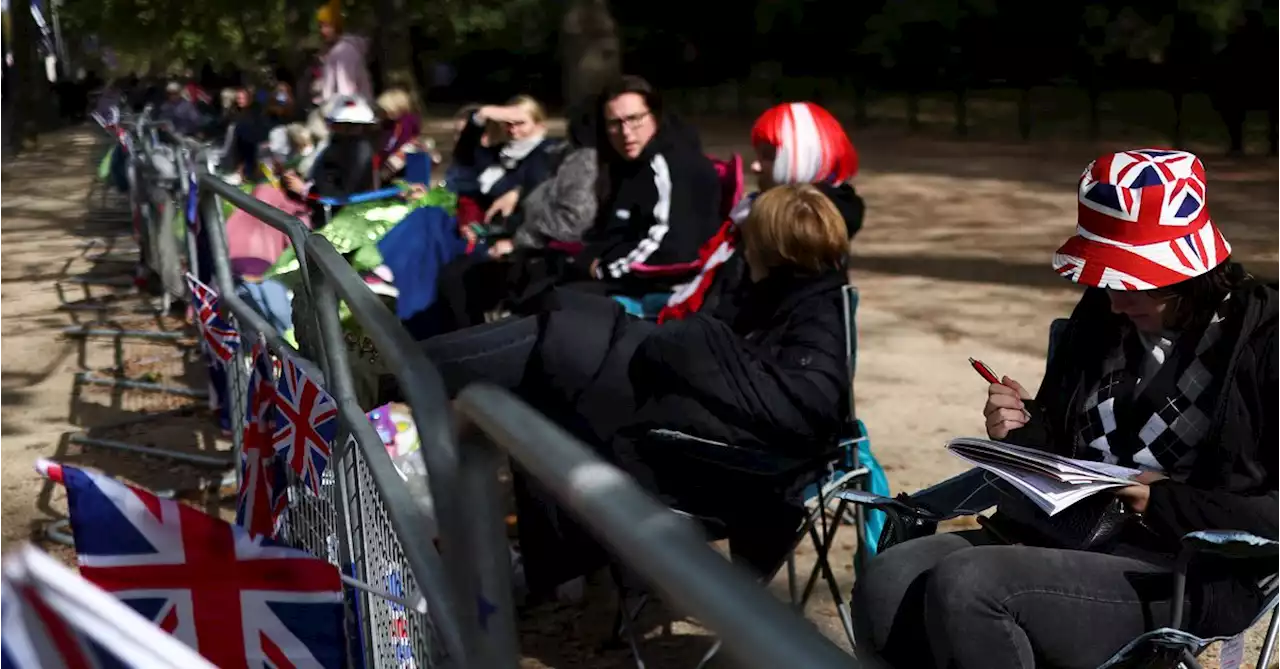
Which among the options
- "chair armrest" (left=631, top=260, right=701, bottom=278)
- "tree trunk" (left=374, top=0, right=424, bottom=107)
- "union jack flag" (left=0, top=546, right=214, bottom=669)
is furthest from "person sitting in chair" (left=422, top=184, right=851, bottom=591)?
"tree trunk" (left=374, top=0, right=424, bottom=107)

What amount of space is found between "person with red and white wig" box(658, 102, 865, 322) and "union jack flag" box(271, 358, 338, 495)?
2149 mm

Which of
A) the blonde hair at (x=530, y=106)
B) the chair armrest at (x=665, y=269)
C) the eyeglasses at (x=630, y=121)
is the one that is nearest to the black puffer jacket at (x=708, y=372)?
the chair armrest at (x=665, y=269)

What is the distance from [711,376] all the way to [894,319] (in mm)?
4730

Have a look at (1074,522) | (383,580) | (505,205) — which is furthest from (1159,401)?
(505,205)

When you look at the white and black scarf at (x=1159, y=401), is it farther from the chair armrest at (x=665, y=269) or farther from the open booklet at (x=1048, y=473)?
the chair armrest at (x=665, y=269)

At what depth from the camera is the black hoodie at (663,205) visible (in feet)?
18.6

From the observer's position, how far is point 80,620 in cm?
117

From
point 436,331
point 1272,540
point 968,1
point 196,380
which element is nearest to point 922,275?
point 436,331

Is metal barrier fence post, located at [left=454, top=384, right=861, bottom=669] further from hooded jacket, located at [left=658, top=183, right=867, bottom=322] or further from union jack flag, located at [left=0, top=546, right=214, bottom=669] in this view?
hooded jacket, located at [left=658, top=183, right=867, bottom=322]

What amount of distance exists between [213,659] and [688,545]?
1366 mm

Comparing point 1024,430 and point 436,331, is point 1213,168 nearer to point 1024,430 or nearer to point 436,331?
point 436,331

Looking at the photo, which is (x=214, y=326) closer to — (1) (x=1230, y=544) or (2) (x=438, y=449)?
(1) (x=1230, y=544)

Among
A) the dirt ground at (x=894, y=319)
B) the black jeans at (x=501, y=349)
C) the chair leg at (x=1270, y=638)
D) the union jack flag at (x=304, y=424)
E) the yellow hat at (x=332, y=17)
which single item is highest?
the yellow hat at (x=332, y=17)

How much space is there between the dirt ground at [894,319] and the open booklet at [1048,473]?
2.23 feet
